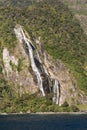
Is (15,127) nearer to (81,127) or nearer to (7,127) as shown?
(7,127)

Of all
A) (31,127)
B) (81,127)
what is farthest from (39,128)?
(81,127)

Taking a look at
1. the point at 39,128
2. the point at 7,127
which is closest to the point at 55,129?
the point at 39,128

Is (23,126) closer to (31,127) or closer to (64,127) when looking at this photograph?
(31,127)

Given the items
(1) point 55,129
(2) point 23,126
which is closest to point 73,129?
(1) point 55,129

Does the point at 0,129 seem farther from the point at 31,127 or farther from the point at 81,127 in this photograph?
the point at 81,127
